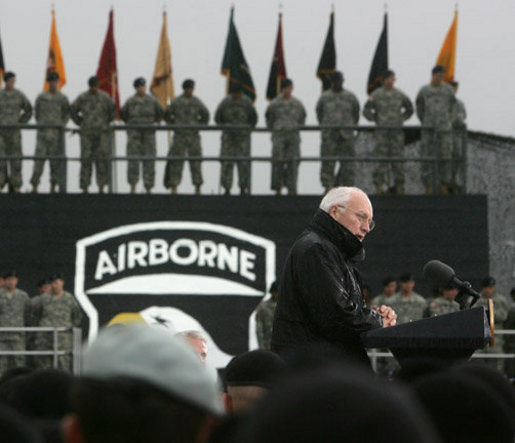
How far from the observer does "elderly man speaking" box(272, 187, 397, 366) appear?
5266 millimetres

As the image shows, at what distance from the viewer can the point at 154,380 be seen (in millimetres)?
1749

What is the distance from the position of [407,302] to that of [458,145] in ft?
9.32

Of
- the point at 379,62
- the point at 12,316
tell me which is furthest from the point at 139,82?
the point at 379,62

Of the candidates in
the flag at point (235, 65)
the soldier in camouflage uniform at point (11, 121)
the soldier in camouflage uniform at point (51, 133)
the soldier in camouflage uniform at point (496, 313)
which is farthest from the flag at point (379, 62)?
the soldier in camouflage uniform at point (11, 121)

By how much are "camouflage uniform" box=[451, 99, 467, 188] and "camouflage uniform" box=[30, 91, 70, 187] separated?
5.36 metres

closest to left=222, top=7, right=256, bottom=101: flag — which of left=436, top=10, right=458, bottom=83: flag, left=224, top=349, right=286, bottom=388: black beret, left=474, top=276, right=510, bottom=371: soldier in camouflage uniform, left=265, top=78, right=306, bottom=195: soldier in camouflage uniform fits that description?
left=265, top=78, right=306, bottom=195: soldier in camouflage uniform

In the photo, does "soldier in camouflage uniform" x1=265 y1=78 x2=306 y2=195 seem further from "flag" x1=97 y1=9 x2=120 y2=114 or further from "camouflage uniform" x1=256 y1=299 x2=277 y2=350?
"flag" x1=97 y1=9 x2=120 y2=114

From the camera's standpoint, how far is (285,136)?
59.8 ft

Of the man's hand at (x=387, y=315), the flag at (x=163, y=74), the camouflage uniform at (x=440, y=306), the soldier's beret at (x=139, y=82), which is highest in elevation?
the flag at (x=163, y=74)

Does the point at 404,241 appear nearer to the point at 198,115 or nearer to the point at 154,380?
the point at 198,115

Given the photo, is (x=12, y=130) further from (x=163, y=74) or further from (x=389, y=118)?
(x=389, y=118)

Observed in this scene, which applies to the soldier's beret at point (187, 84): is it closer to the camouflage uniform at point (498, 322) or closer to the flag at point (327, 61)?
the flag at point (327, 61)

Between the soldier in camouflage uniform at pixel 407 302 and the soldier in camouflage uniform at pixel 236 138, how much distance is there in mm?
2809

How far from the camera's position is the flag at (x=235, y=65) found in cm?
2041
